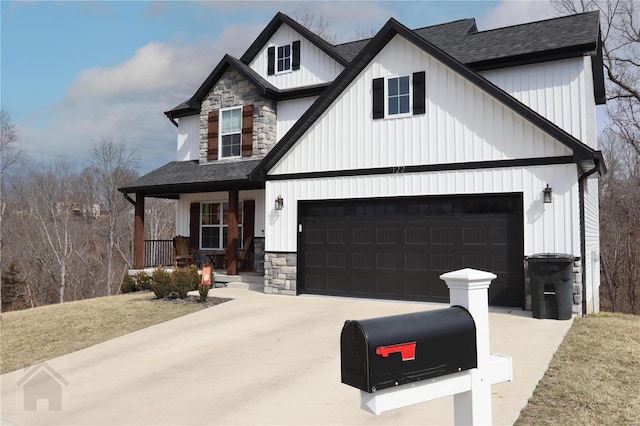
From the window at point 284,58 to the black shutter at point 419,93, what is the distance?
6.62 m

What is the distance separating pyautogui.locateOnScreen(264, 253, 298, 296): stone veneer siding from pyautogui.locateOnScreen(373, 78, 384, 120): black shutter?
4.25 m

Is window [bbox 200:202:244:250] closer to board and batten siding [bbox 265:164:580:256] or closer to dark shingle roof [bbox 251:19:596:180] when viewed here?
dark shingle roof [bbox 251:19:596:180]

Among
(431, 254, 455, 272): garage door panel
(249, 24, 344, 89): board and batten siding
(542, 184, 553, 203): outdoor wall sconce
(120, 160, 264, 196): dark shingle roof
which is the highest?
(249, 24, 344, 89): board and batten siding

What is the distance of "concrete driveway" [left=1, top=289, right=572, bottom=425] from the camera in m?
5.10

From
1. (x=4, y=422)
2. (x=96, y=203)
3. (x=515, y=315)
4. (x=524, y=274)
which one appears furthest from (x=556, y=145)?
(x=96, y=203)

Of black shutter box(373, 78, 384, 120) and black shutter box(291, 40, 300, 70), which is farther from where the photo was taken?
black shutter box(291, 40, 300, 70)

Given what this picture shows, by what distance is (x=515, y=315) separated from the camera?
9773 mm

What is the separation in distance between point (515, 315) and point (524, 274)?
0.97 meters

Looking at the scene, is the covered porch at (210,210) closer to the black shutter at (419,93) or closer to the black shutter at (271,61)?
the black shutter at (271,61)

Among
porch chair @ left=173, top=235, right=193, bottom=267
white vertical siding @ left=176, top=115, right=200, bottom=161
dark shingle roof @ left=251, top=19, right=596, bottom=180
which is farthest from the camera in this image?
white vertical siding @ left=176, top=115, right=200, bottom=161

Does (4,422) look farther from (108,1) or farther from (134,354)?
(108,1)

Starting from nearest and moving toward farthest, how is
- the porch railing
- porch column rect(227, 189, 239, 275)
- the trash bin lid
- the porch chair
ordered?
1. the trash bin lid
2. porch column rect(227, 189, 239, 275)
3. the porch chair
4. the porch railing

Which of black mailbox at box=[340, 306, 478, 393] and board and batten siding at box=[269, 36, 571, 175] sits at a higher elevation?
board and batten siding at box=[269, 36, 571, 175]
